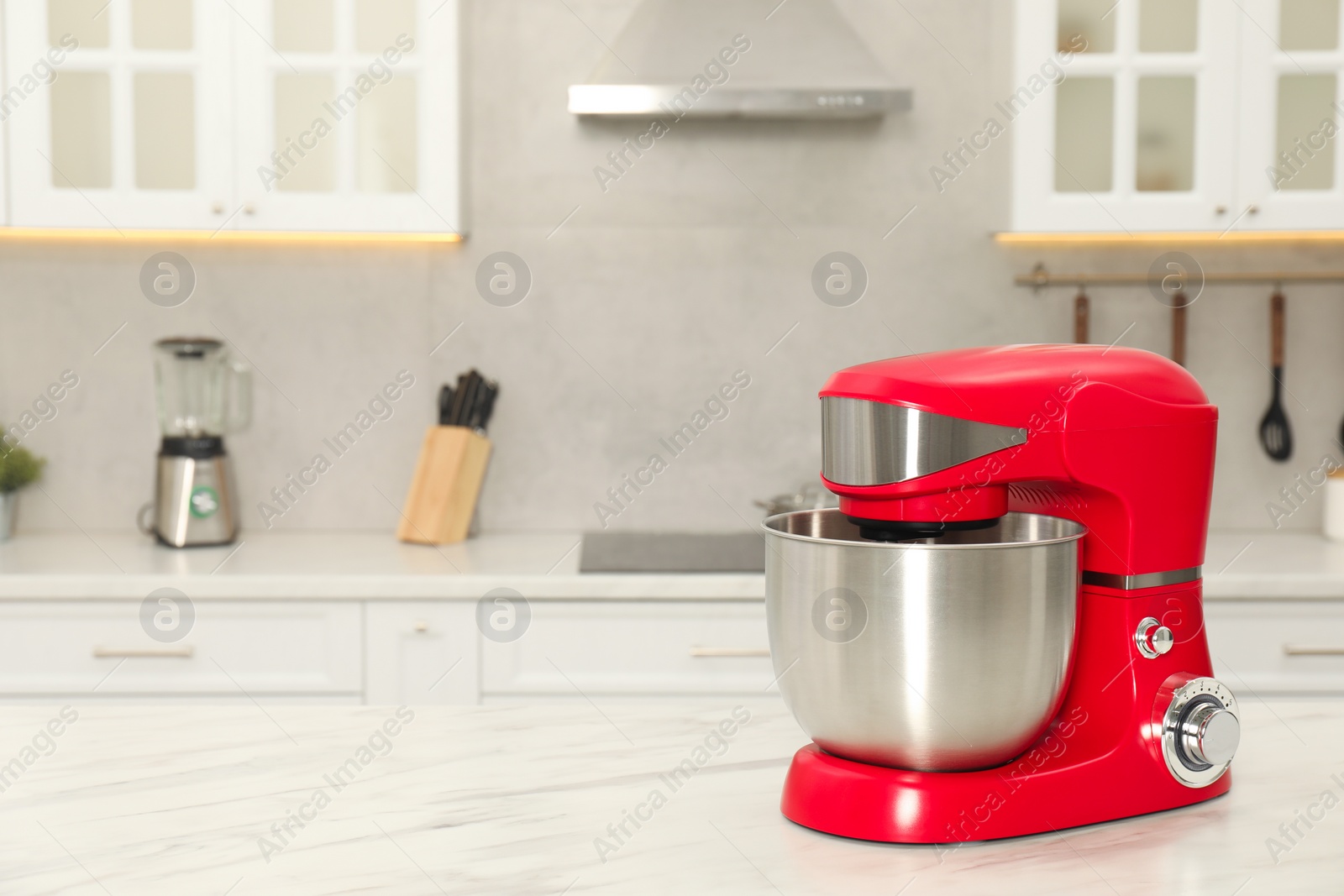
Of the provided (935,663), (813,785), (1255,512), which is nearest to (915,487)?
(935,663)

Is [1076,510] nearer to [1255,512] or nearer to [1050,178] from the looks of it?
[1050,178]

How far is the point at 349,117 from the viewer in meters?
2.30

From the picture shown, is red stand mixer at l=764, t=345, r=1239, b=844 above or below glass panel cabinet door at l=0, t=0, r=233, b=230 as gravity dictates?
below

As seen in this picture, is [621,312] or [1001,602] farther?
[621,312]

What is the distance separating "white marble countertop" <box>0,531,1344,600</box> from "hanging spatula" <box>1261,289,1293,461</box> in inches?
12.8

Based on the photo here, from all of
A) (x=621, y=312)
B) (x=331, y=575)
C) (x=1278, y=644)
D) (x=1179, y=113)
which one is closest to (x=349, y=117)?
(x=621, y=312)

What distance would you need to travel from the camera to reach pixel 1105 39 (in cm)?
233

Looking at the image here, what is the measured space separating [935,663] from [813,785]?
139mm

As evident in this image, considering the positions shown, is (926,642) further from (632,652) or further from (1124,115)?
(1124,115)

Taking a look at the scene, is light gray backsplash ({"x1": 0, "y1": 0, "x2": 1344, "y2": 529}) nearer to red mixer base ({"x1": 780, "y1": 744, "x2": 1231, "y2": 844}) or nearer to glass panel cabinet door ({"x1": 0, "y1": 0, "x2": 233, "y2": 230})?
glass panel cabinet door ({"x1": 0, "y1": 0, "x2": 233, "y2": 230})

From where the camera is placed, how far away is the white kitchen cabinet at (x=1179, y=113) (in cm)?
231

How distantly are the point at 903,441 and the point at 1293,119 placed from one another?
6.57 feet

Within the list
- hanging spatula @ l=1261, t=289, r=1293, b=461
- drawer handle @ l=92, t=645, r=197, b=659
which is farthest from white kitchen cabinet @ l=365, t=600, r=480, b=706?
hanging spatula @ l=1261, t=289, r=1293, b=461

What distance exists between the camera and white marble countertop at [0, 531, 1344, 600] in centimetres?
210
